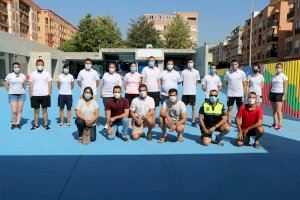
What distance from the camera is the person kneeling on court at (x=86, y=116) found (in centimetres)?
755

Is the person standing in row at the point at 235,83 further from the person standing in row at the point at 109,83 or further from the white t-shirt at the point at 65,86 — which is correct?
the white t-shirt at the point at 65,86

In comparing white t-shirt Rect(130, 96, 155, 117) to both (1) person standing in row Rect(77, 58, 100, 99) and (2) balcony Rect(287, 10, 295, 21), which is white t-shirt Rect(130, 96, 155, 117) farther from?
(2) balcony Rect(287, 10, 295, 21)

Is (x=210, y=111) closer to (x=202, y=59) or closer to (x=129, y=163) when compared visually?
(x=129, y=163)

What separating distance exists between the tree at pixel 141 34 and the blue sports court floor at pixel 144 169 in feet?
163

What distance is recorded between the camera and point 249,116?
7383mm

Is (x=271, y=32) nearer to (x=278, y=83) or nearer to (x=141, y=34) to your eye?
(x=141, y=34)

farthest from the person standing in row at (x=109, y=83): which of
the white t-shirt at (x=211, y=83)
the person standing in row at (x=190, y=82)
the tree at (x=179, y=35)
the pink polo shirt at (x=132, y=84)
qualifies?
the tree at (x=179, y=35)

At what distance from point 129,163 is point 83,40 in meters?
52.6

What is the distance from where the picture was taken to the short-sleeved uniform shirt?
7.33m

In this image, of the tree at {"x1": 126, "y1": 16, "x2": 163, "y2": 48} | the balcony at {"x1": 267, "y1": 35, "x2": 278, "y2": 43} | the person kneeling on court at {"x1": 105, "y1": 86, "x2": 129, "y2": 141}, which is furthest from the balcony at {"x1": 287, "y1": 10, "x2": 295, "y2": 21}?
the person kneeling on court at {"x1": 105, "y1": 86, "x2": 129, "y2": 141}

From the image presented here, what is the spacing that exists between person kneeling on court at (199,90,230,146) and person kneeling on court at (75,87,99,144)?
242 cm

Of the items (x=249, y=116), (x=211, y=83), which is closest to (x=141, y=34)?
(x=211, y=83)

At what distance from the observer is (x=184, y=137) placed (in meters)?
8.27

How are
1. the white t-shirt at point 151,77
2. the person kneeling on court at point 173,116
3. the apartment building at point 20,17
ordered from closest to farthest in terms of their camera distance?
the person kneeling on court at point 173,116 → the white t-shirt at point 151,77 → the apartment building at point 20,17
